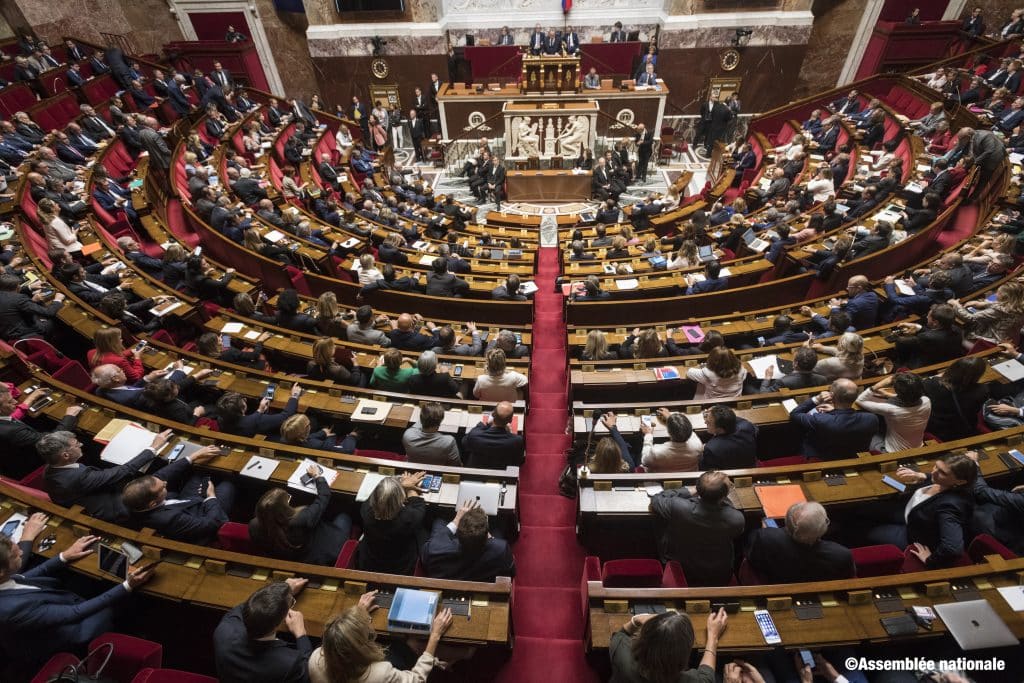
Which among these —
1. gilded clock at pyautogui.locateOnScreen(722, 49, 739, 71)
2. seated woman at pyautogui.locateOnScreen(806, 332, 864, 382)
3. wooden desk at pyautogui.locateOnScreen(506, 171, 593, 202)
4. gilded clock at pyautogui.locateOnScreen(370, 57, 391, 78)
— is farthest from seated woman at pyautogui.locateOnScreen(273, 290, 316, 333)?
gilded clock at pyautogui.locateOnScreen(722, 49, 739, 71)

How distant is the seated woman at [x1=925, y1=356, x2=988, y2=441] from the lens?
397 cm

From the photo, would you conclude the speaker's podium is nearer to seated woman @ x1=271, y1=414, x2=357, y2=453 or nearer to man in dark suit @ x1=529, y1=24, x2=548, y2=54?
man in dark suit @ x1=529, y1=24, x2=548, y2=54

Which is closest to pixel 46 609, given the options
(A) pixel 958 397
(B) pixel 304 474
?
(B) pixel 304 474

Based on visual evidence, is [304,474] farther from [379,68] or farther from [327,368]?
[379,68]

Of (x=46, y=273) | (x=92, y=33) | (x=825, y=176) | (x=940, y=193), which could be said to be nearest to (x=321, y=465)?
(x=46, y=273)

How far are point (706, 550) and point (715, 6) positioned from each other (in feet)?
59.8

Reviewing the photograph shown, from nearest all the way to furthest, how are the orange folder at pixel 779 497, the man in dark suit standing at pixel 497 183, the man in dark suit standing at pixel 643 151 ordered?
1. the orange folder at pixel 779 497
2. the man in dark suit standing at pixel 497 183
3. the man in dark suit standing at pixel 643 151

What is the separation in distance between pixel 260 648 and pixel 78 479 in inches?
83.7

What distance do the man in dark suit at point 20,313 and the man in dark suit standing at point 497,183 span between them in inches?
395

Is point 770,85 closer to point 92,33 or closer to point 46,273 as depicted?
point 46,273

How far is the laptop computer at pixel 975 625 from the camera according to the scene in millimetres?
2629

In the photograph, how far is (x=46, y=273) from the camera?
6293mm

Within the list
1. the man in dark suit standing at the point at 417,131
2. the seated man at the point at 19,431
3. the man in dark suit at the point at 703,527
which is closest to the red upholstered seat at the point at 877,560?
the man in dark suit at the point at 703,527

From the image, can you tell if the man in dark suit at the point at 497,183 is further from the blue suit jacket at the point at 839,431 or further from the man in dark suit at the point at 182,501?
the man in dark suit at the point at 182,501
